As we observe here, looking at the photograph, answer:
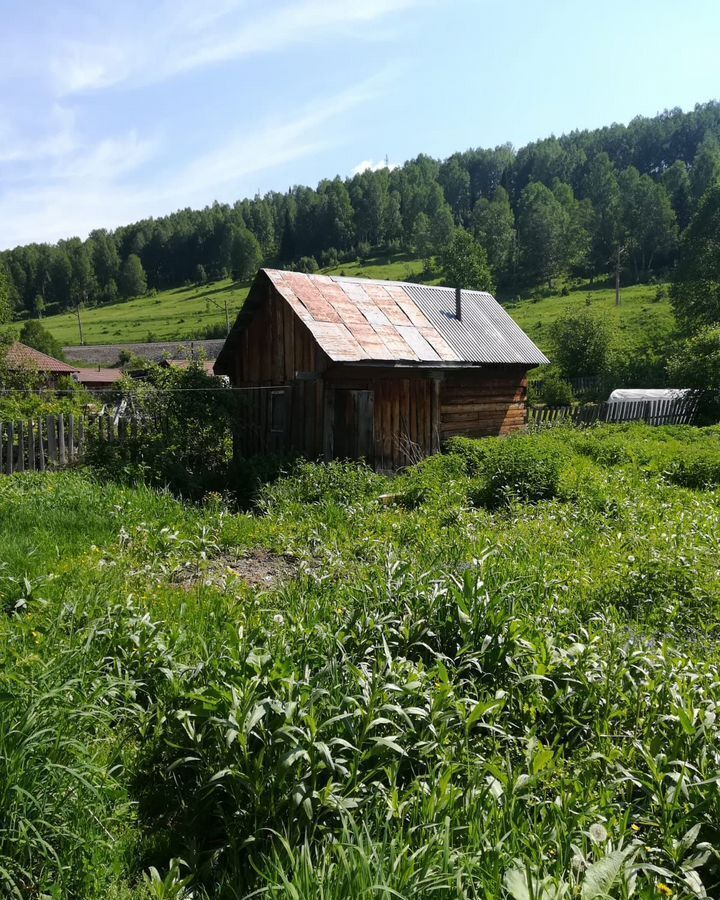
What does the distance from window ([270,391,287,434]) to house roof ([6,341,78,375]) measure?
22894mm

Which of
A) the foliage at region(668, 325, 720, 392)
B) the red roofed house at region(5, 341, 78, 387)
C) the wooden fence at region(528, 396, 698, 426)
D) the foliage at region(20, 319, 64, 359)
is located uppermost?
the foliage at region(20, 319, 64, 359)

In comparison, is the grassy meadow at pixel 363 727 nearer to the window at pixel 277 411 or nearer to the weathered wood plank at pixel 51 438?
the weathered wood plank at pixel 51 438

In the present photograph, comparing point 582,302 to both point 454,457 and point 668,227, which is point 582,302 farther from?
point 454,457

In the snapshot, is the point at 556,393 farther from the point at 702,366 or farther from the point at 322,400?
the point at 322,400

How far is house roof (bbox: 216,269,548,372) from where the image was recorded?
45.0 ft

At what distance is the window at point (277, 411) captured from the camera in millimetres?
14367

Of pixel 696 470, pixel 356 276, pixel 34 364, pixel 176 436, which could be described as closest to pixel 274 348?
pixel 176 436

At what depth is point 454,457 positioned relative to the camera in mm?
12414

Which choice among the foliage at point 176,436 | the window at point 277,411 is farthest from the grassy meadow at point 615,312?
the foliage at point 176,436

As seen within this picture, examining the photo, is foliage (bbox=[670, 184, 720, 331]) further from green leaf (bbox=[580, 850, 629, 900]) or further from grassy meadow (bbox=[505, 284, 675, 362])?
green leaf (bbox=[580, 850, 629, 900])

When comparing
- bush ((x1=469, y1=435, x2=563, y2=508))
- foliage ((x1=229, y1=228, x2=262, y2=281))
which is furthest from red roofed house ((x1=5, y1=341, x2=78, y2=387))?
foliage ((x1=229, y1=228, x2=262, y2=281))

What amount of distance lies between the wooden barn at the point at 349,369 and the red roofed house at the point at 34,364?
812 inches

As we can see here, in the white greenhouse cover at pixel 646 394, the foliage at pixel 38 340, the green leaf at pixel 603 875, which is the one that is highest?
the foliage at pixel 38 340

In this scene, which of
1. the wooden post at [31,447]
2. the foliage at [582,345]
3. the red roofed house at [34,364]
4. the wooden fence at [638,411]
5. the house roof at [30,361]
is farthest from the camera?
the foliage at [582,345]
